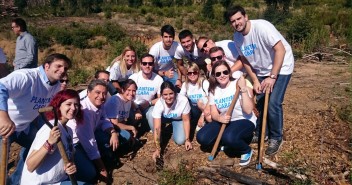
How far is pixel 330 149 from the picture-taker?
181 inches

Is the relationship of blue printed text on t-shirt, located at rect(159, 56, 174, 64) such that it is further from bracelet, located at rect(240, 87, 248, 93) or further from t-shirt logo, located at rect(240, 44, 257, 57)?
bracelet, located at rect(240, 87, 248, 93)

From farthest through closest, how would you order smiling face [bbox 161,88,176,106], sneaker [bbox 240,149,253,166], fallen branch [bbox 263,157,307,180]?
smiling face [bbox 161,88,176,106], sneaker [bbox 240,149,253,166], fallen branch [bbox 263,157,307,180]

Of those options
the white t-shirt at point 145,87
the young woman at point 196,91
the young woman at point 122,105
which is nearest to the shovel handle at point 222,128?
the young woman at point 196,91

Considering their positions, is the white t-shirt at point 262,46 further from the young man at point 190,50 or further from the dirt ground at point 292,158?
the young man at point 190,50

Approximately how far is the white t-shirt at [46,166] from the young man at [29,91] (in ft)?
1.51

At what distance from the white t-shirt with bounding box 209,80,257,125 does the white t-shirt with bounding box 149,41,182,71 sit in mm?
1920

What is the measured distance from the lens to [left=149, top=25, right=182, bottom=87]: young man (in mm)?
5957

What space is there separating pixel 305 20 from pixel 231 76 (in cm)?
865

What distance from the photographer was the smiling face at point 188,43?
226 inches

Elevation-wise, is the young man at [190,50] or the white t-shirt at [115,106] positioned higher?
the young man at [190,50]

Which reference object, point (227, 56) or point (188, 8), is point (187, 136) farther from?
point (188, 8)

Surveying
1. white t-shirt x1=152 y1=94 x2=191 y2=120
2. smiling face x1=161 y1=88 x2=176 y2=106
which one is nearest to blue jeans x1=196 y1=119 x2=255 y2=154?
white t-shirt x1=152 y1=94 x2=191 y2=120

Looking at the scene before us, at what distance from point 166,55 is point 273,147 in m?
2.66

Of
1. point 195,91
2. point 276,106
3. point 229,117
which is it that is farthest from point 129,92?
point 276,106
